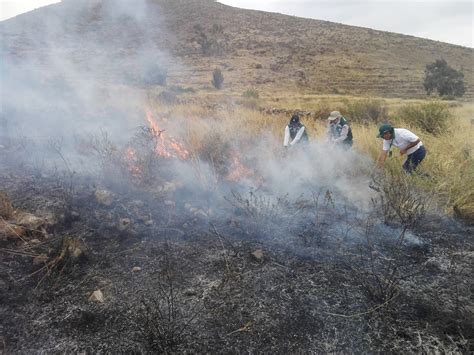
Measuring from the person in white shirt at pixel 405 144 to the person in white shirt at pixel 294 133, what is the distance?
1407 mm

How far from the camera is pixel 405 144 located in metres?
5.34

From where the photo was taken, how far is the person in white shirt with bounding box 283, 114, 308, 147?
20.4 feet

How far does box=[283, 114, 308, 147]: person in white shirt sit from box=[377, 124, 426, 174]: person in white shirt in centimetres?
141

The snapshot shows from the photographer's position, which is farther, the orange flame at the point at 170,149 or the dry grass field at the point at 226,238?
the orange flame at the point at 170,149

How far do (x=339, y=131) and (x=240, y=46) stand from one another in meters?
32.0

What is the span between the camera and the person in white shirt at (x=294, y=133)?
621 cm

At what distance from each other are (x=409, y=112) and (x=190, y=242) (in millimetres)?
7977

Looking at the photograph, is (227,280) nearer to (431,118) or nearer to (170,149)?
(170,149)

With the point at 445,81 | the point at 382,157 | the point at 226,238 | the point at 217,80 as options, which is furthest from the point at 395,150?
the point at 445,81

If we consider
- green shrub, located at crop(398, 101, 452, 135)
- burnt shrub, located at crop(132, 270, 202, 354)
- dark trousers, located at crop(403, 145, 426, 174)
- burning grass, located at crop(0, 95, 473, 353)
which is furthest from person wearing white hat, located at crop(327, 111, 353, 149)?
burnt shrub, located at crop(132, 270, 202, 354)

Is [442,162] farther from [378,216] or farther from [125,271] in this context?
[125,271]

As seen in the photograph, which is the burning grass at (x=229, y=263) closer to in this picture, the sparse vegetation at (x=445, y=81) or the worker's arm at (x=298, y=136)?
the worker's arm at (x=298, y=136)

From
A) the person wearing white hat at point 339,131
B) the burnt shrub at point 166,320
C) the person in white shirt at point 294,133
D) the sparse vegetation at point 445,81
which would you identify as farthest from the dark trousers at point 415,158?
the sparse vegetation at point 445,81

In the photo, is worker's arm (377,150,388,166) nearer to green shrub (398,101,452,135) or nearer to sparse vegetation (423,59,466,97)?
green shrub (398,101,452,135)
